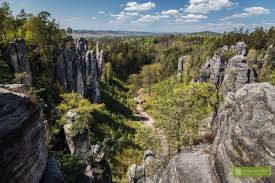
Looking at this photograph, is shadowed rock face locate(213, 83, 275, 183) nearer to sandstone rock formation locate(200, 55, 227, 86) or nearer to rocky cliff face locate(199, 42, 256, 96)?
rocky cliff face locate(199, 42, 256, 96)

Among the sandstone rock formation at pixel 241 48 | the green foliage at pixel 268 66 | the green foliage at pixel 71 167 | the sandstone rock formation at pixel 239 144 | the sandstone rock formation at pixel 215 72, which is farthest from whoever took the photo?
the sandstone rock formation at pixel 241 48

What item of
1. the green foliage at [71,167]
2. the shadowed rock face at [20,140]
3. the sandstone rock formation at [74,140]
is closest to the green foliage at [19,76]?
the sandstone rock formation at [74,140]

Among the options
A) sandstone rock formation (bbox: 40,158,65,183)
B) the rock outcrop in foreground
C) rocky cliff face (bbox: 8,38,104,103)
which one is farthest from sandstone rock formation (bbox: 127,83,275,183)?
rocky cliff face (bbox: 8,38,104,103)

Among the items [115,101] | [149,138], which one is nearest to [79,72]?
[115,101]

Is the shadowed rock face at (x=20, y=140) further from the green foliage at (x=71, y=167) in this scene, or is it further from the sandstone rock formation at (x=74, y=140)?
the sandstone rock formation at (x=74, y=140)

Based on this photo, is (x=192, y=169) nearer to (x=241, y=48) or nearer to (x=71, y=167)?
(x=71, y=167)

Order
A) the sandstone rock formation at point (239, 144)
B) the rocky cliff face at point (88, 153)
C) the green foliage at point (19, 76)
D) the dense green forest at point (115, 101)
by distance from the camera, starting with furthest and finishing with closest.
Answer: the green foliage at point (19, 76), the rocky cliff face at point (88, 153), the dense green forest at point (115, 101), the sandstone rock formation at point (239, 144)

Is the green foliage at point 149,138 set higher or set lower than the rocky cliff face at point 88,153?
higher
